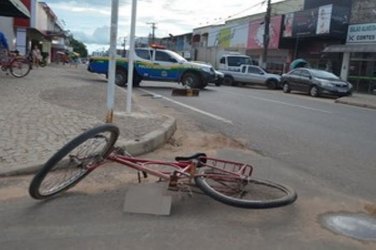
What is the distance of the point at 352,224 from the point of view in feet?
15.6

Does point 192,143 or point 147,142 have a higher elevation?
point 147,142

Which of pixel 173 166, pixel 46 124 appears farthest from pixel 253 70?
pixel 173 166

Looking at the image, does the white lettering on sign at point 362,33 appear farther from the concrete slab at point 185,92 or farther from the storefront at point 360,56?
the concrete slab at point 185,92

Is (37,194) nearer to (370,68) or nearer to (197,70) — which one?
(197,70)

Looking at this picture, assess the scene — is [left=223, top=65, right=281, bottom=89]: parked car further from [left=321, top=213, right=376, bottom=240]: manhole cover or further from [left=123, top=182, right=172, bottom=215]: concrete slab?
[left=123, top=182, right=172, bottom=215]: concrete slab

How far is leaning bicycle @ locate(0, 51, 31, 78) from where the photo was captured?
61.0 ft

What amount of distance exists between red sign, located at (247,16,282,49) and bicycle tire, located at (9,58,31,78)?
2347 centimetres

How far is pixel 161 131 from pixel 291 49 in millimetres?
32363

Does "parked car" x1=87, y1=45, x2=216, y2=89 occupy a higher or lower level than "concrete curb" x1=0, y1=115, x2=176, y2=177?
higher

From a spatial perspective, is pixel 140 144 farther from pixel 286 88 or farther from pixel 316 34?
pixel 316 34

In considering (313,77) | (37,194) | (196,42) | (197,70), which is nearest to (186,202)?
(37,194)

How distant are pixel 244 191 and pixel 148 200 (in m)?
1.01

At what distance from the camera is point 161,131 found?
8312 millimetres

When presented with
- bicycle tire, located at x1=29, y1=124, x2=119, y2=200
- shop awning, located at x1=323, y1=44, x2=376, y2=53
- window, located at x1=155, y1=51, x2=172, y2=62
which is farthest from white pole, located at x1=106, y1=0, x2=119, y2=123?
shop awning, located at x1=323, y1=44, x2=376, y2=53
